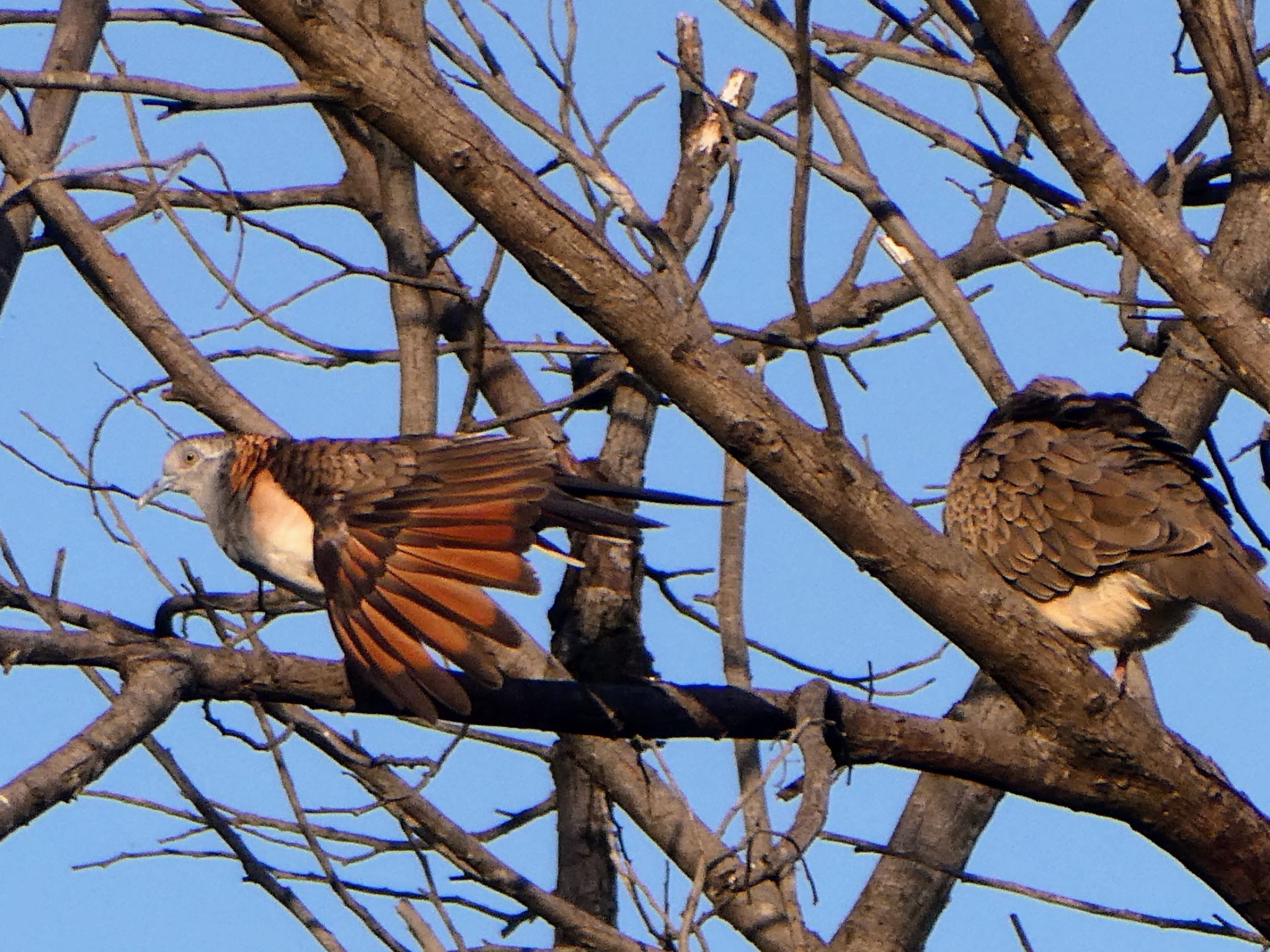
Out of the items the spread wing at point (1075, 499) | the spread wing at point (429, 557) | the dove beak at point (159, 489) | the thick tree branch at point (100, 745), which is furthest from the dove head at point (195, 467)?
the spread wing at point (1075, 499)

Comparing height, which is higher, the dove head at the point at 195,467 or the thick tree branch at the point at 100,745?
the dove head at the point at 195,467

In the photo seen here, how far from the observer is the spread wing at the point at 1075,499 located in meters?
5.05

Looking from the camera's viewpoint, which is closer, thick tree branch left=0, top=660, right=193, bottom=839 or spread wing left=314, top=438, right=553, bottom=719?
thick tree branch left=0, top=660, right=193, bottom=839

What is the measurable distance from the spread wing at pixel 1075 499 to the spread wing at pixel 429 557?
2030 millimetres

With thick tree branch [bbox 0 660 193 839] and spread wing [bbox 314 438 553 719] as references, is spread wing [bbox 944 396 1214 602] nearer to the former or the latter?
spread wing [bbox 314 438 553 719]

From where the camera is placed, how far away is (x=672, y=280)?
3561 mm

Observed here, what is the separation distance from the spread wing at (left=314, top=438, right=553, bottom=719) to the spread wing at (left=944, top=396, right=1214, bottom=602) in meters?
2.03

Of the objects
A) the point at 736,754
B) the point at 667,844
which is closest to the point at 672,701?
the point at 667,844

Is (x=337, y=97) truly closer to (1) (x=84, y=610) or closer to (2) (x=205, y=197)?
(1) (x=84, y=610)

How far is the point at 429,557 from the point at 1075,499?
8.40 feet

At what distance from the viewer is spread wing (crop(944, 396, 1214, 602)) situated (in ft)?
16.6

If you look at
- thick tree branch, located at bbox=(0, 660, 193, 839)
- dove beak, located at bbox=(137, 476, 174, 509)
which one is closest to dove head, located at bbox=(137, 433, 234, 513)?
dove beak, located at bbox=(137, 476, 174, 509)

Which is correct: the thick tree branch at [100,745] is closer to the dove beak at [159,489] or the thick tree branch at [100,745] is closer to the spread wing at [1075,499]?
the dove beak at [159,489]

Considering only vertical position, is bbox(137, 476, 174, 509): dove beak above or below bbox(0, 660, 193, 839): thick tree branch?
above
